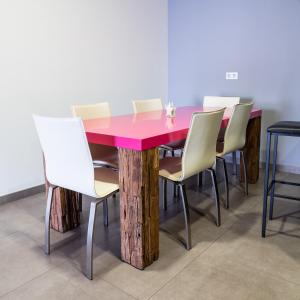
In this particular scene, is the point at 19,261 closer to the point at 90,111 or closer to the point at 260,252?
the point at 90,111

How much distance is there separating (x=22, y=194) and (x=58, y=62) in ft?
4.43

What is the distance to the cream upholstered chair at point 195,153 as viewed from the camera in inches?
71.9

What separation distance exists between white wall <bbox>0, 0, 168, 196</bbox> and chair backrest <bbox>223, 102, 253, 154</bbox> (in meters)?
1.68

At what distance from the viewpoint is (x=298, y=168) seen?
3.58 metres

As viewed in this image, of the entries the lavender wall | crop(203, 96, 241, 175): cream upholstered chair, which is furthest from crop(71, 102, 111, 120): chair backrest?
the lavender wall

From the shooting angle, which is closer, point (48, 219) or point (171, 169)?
point (48, 219)

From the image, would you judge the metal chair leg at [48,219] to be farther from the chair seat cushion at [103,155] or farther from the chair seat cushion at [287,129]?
the chair seat cushion at [287,129]

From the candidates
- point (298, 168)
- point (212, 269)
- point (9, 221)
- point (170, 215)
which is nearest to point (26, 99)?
point (9, 221)

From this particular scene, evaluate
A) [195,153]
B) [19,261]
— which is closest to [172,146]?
[195,153]

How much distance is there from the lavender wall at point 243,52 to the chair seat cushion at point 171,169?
194 cm

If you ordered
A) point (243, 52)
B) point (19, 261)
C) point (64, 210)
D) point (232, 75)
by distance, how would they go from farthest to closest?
point (232, 75), point (243, 52), point (64, 210), point (19, 261)

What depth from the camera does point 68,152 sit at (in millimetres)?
1644

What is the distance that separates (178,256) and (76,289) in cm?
65

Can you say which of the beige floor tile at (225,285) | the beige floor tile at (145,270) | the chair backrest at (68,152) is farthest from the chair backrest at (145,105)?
the beige floor tile at (225,285)
